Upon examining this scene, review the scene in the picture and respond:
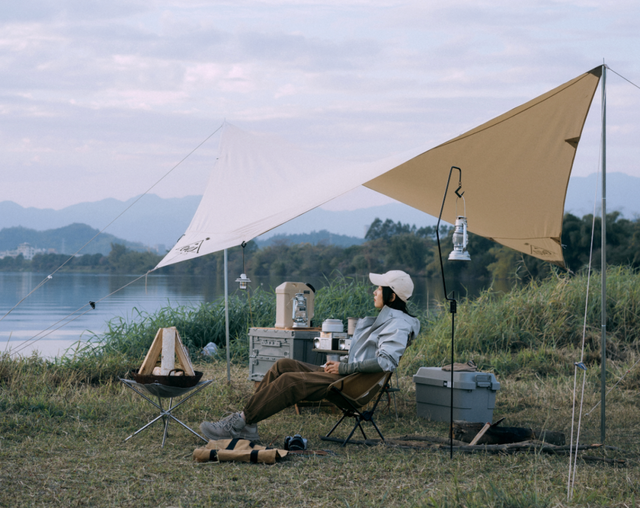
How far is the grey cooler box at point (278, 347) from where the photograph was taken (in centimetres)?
475

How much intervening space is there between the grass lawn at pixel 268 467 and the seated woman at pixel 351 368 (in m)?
0.25

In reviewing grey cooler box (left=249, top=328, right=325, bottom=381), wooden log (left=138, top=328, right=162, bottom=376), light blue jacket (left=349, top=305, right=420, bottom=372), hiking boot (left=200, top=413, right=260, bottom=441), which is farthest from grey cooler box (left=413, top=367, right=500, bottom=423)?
wooden log (left=138, top=328, right=162, bottom=376)

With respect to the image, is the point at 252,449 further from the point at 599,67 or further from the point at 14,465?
the point at 599,67

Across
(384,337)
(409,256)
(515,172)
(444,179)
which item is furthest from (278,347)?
(409,256)

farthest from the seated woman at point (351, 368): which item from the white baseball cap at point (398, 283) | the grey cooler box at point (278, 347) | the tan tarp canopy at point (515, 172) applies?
the grey cooler box at point (278, 347)

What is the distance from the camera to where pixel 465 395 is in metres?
4.05

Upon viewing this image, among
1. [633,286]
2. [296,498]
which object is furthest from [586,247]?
[296,498]

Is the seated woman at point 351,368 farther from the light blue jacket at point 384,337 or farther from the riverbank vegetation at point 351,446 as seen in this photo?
the riverbank vegetation at point 351,446

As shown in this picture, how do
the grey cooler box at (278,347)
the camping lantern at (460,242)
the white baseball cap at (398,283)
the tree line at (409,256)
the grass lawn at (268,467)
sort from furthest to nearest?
1. the tree line at (409,256)
2. the grey cooler box at (278,347)
3. the white baseball cap at (398,283)
4. the camping lantern at (460,242)
5. the grass lawn at (268,467)

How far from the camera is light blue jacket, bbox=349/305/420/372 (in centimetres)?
334

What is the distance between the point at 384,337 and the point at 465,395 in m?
0.98

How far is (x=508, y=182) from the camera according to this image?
4.27 metres

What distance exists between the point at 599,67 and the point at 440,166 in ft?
4.39

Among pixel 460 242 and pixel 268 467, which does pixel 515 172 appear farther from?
pixel 268 467
